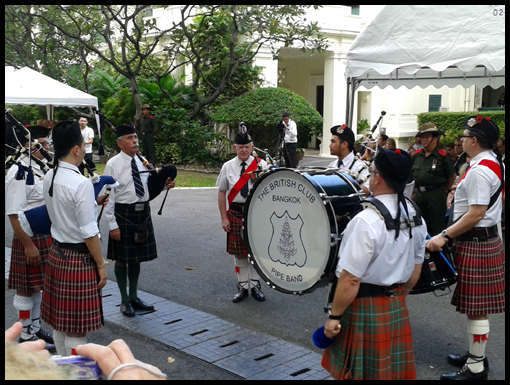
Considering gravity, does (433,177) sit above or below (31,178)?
below

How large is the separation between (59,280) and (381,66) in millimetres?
5101

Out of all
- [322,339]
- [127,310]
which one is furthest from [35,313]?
[322,339]

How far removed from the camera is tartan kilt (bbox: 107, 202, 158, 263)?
5367 millimetres

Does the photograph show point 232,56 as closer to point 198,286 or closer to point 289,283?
point 198,286

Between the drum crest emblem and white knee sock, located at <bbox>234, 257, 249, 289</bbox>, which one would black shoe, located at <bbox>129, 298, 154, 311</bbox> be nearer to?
white knee sock, located at <bbox>234, 257, 249, 289</bbox>

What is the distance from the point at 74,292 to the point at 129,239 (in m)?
1.46

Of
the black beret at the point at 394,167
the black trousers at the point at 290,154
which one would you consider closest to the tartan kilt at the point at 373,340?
the black beret at the point at 394,167

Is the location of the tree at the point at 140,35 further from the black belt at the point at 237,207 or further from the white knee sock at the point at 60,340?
the white knee sock at the point at 60,340

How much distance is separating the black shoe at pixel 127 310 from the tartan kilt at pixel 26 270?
977 millimetres

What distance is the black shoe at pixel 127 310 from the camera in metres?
5.48

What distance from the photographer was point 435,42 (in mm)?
7039

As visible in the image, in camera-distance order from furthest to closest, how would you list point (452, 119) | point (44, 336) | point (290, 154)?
point (452, 119)
point (290, 154)
point (44, 336)

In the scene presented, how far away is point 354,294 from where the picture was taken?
3.03 m

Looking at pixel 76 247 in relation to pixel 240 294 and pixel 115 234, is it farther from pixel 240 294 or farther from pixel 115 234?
pixel 240 294
